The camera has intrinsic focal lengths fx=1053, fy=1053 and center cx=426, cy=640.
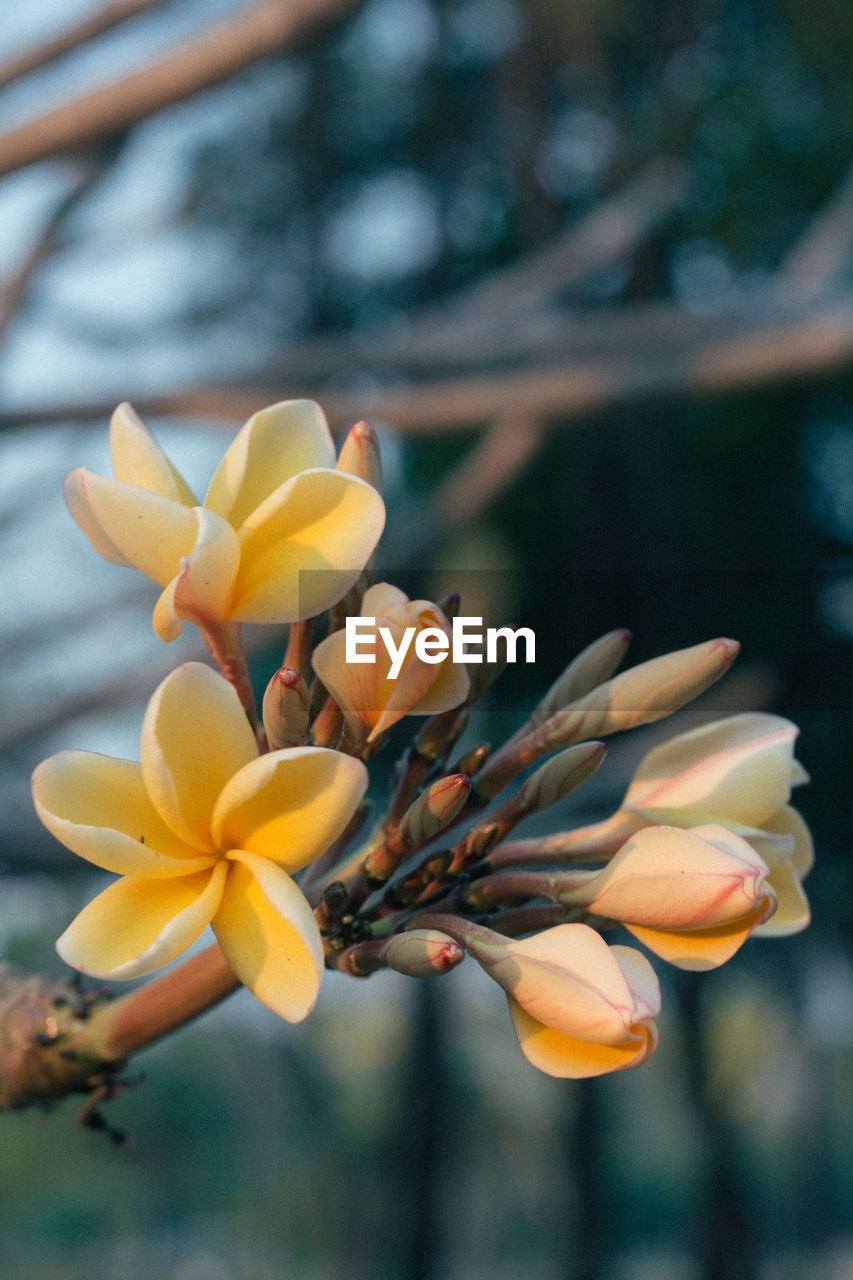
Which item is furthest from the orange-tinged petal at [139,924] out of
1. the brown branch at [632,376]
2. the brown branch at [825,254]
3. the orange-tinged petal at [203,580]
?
the brown branch at [825,254]

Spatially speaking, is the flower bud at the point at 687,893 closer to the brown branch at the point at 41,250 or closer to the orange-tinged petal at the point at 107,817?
the orange-tinged petal at the point at 107,817

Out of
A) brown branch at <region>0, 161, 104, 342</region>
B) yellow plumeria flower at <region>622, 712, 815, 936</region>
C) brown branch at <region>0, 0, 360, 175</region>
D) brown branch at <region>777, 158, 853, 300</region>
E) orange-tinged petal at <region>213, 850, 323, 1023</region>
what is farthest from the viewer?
brown branch at <region>777, 158, 853, 300</region>

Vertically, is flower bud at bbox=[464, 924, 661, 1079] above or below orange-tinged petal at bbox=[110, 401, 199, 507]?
below

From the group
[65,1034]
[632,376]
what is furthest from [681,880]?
[632,376]

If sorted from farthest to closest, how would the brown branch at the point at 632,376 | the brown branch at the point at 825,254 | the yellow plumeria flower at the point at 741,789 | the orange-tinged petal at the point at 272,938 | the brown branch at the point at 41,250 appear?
the brown branch at the point at 825,254, the brown branch at the point at 632,376, the brown branch at the point at 41,250, the yellow plumeria flower at the point at 741,789, the orange-tinged petal at the point at 272,938

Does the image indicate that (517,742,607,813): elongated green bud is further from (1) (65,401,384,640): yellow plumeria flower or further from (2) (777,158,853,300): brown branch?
(2) (777,158,853,300): brown branch

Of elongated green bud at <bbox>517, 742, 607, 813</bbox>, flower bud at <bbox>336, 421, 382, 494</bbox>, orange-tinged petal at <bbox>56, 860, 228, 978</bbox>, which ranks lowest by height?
elongated green bud at <bbox>517, 742, 607, 813</bbox>

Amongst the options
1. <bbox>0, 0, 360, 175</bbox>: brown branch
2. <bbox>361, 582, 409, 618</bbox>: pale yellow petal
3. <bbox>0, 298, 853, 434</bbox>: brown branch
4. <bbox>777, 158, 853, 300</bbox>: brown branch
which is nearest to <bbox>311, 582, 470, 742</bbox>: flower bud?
<bbox>361, 582, 409, 618</bbox>: pale yellow petal

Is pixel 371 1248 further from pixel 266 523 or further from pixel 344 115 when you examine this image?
pixel 266 523
